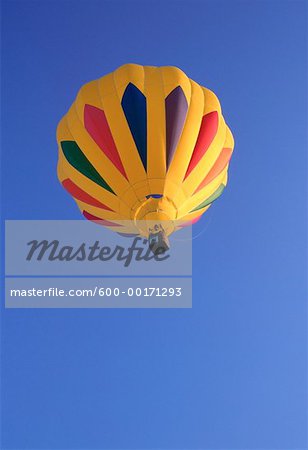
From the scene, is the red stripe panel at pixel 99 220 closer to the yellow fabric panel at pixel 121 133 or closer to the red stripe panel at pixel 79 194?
the red stripe panel at pixel 79 194

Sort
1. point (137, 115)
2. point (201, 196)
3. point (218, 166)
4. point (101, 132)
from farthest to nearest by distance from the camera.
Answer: point (218, 166) < point (201, 196) < point (101, 132) < point (137, 115)

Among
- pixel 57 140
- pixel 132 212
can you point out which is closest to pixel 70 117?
pixel 57 140

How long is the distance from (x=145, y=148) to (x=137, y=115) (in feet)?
1.36

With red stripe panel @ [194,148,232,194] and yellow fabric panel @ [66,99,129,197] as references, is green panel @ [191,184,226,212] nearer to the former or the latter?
red stripe panel @ [194,148,232,194]

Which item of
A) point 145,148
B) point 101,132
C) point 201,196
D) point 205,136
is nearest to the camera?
point 145,148

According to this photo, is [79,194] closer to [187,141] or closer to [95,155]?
[95,155]

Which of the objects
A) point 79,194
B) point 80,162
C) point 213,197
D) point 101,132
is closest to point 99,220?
point 79,194

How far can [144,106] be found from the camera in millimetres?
6848

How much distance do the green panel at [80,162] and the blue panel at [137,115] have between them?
0.66 meters

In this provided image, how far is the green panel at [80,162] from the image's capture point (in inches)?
283

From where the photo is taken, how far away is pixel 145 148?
669cm

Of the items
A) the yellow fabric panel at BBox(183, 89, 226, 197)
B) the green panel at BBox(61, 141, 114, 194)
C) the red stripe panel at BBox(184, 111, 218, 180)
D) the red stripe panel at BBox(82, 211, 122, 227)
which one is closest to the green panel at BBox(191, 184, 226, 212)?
the yellow fabric panel at BBox(183, 89, 226, 197)

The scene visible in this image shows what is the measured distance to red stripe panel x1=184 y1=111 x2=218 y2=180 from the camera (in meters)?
7.04

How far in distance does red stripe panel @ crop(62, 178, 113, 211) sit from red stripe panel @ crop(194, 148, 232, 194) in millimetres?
1200
